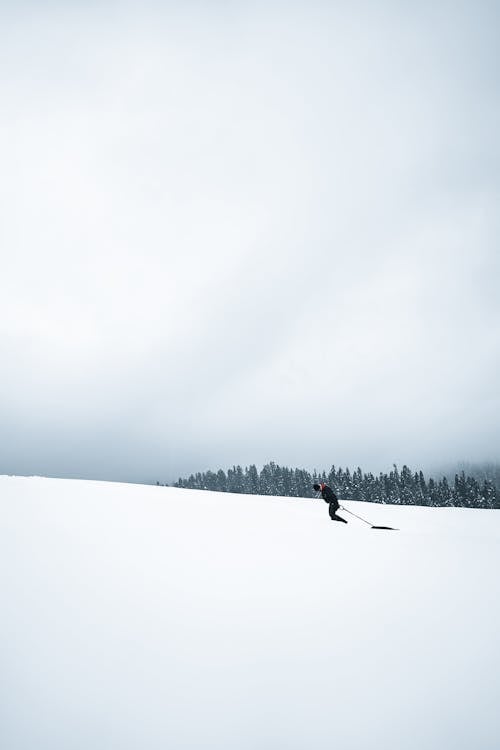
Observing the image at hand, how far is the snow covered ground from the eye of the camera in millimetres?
3141

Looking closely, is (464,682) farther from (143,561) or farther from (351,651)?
(143,561)

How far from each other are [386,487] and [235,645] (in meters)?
115

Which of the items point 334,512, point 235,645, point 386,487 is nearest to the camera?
point 235,645

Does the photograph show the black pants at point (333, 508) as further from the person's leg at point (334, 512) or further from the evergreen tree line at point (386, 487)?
the evergreen tree line at point (386, 487)

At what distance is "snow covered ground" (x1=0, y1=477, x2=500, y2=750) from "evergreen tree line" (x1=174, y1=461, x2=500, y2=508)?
74.7 metres

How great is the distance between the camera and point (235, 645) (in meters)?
4.02

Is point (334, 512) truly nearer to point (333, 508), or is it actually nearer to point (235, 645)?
point (333, 508)

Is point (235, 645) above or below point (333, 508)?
below

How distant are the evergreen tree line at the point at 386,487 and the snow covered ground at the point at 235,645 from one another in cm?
7470

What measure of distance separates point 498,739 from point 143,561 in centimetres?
483

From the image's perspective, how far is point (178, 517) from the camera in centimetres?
884

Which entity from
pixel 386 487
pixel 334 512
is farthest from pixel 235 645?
pixel 386 487

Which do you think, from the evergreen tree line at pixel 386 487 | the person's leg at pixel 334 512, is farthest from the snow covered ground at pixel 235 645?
the evergreen tree line at pixel 386 487

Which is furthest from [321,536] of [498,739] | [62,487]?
[62,487]
